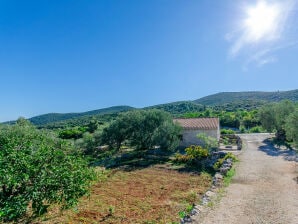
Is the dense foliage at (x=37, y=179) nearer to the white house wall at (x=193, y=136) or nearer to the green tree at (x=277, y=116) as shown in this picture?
the white house wall at (x=193, y=136)

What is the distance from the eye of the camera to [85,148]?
35031mm

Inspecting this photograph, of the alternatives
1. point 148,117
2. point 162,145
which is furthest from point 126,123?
point 162,145

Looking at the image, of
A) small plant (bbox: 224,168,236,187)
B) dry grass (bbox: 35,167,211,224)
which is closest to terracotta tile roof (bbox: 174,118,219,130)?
dry grass (bbox: 35,167,211,224)

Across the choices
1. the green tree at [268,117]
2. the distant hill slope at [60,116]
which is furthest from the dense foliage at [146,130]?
the distant hill slope at [60,116]

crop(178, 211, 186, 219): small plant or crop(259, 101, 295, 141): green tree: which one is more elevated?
crop(259, 101, 295, 141): green tree

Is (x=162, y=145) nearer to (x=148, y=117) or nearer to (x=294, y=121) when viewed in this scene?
(x=148, y=117)

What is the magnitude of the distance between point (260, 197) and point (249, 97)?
491ft

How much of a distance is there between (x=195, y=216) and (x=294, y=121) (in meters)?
12.3

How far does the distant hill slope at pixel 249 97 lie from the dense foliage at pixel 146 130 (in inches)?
4346

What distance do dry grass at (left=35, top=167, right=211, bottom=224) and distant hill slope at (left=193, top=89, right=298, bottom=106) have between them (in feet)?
394

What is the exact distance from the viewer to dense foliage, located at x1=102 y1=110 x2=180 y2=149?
26453 millimetres

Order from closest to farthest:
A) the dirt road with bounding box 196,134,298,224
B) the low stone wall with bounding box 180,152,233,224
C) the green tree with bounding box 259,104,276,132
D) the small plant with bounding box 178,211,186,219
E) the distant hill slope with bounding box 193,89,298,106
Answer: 1. the dirt road with bounding box 196,134,298,224
2. the low stone wall with bounding box 180,152,233,224
3. the small plant with bounding box 178,211,186,219
4. the green tree with bounding box 259,104,276,132
5. the distant hill slope with bounding box 193,89,298,106

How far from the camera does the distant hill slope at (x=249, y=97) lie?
12712 centimetres

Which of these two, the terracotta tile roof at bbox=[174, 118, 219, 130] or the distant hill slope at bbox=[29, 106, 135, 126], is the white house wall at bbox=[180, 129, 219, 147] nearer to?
the terracotta tile roof at bbox=[174, 118, 219, 130]
